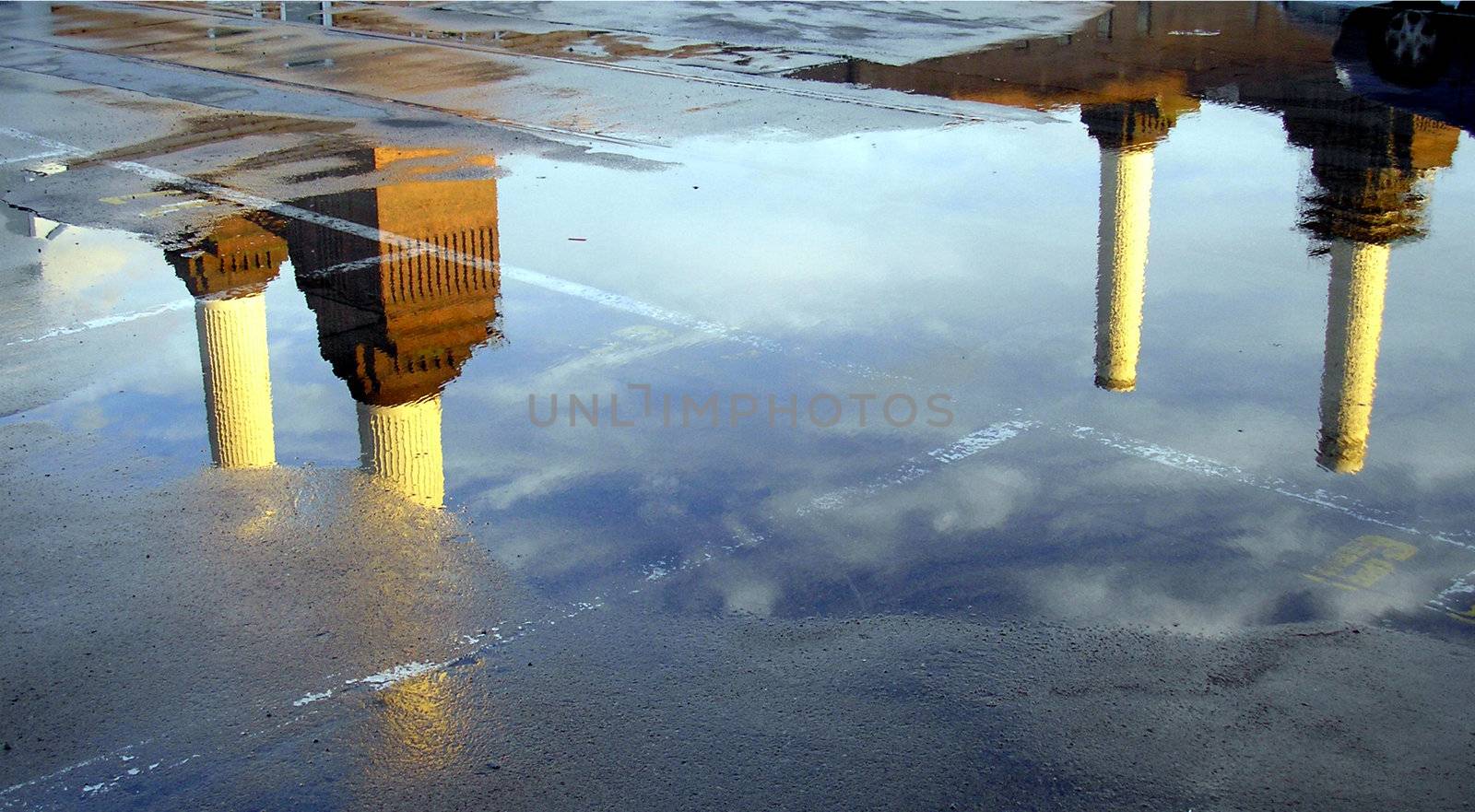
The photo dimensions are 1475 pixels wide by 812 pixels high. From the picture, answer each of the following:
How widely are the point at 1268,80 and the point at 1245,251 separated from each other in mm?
6633

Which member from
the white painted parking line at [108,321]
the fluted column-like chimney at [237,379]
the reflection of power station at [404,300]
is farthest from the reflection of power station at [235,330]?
the reflection of power station at [404,300]

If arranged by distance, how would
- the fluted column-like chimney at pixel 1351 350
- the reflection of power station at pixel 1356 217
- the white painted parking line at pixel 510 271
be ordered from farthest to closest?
the white painted parking line at pixel 510 271
the reflection of power station at pixel 1356 217
the fluted column-like chimney at pixel 1351 350

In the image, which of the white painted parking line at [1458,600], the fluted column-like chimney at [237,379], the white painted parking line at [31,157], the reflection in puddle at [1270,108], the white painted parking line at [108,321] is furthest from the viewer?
the white painted parking line at [31,157]

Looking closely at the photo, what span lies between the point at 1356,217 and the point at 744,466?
569 centimetres

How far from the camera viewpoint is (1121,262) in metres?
9.12

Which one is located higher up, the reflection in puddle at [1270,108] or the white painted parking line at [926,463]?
the reflection in puddle at [1270,108]

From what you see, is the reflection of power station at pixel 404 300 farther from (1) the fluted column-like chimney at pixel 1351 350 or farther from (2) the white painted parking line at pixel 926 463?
(1) the fluted column-like chimney at pixel 1351 350

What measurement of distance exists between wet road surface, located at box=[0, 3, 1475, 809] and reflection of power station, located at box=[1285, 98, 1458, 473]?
0.05 metres

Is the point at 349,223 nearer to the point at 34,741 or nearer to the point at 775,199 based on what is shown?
the point at 775,199

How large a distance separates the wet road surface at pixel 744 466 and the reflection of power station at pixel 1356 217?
51 mm

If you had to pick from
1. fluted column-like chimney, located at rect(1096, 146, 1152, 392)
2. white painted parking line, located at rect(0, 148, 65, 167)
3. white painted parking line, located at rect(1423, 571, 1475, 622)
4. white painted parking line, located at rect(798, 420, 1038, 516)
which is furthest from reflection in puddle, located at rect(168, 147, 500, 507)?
white painted parking line, located at rect(1423, 571, 1475, 622)

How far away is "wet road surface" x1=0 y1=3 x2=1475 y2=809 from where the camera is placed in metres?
4.67

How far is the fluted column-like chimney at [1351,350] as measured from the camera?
6652 millimetres

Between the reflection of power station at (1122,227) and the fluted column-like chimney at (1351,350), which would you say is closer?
the fluted column-like chimney at (1351,350)
